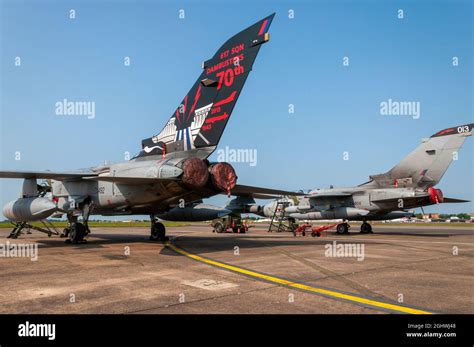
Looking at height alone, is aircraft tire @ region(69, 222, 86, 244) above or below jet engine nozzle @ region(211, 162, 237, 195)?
below

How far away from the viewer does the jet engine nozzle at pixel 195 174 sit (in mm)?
11234

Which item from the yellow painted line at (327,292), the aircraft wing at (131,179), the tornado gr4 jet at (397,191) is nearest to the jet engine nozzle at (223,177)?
the aircraft wing at (131,179)

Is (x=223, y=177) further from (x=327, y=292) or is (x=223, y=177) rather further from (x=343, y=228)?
(x=343, y=228)

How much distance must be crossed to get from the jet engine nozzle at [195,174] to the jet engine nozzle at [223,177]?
0.97ft

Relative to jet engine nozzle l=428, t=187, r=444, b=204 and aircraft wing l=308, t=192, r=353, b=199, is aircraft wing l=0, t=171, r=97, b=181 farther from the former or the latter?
jet engine nozzle l=428, t=187, r=444, b=204

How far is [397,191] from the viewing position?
2416 centimetres

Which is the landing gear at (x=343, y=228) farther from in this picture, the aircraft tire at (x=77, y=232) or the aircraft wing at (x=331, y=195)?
the aircraft tire at (x=77, y=232)

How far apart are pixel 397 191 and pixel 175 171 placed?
18.2 metres

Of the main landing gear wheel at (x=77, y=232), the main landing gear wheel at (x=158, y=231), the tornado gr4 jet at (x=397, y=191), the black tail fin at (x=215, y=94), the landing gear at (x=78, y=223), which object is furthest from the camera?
the tornado gr4 jet at (x=397, y=191)

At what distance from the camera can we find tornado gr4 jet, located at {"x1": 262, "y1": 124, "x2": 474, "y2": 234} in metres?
23.0

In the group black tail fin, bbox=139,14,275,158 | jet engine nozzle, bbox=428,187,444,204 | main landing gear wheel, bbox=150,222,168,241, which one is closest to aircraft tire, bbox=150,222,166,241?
main landing gear wheel, bbox=150,222,168,241
